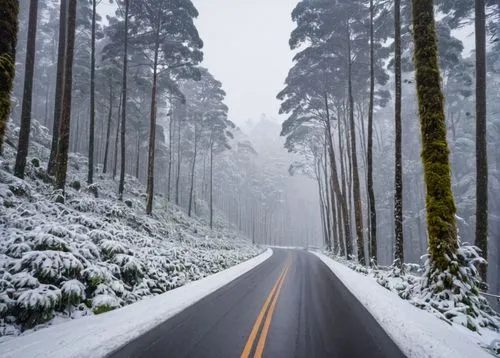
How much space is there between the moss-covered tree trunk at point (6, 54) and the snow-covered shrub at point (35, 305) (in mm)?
2942

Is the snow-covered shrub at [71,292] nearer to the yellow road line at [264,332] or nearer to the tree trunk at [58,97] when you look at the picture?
the yellow road line at [264,332]

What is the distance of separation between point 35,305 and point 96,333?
138 centimetres

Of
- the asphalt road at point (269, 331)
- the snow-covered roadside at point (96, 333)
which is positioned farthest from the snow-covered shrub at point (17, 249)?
the asphalt road at point (269, 331)

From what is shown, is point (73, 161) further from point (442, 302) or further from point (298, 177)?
point (298, 177)

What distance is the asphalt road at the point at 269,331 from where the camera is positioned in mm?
5402

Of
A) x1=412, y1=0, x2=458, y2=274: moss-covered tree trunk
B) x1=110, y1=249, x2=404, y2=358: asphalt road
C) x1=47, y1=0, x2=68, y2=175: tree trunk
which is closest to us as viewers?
x1=110, y1=249, x2=404, y2=358: asphalt road

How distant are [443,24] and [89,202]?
67.2 feet

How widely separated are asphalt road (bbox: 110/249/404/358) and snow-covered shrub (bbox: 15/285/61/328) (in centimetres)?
201

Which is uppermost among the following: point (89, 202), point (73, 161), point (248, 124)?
point (248, 124)

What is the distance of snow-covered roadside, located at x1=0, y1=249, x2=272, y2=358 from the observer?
4.91 m

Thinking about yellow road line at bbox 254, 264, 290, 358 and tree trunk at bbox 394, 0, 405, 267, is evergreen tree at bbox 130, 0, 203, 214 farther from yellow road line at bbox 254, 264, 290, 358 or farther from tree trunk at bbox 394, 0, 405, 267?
yellow road line at bbox 254, 264, 290, 358

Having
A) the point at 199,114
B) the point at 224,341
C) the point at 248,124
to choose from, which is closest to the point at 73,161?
the point at 199,114

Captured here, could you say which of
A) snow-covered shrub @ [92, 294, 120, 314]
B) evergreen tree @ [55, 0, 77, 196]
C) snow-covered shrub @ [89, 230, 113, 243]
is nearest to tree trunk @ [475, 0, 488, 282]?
snow-covered shrub @ [92, 294, 120, 314]

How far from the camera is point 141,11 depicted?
19297mm
